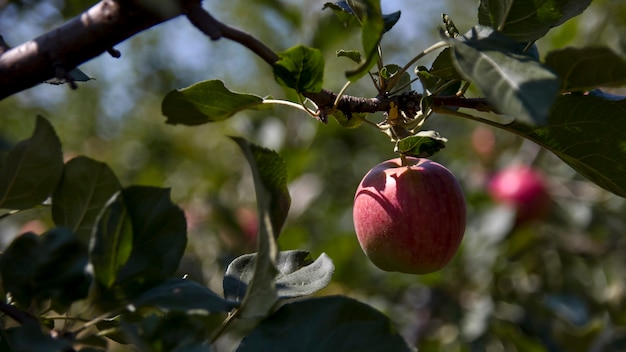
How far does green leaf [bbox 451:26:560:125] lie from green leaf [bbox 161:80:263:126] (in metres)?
0.25

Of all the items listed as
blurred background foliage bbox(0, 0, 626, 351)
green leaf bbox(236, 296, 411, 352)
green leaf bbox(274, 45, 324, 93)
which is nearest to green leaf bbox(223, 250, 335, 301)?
green leaf bbox(236, 296, 411, 352)

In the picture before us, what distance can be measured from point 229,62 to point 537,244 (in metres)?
1.78

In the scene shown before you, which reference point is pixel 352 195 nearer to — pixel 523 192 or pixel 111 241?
pixel 523 192

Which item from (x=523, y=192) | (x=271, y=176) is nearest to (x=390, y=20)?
(x=271, y=176)

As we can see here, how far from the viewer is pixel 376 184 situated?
0.84 metres

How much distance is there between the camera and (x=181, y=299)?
1.77 feet

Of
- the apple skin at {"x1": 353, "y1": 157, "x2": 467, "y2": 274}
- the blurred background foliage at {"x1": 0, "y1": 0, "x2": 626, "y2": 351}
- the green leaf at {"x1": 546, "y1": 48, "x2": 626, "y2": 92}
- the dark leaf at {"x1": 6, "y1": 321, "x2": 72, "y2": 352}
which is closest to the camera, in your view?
the dark leaf at {"x1": 6, "y1": 321, "x2": 72, "y2": 352}

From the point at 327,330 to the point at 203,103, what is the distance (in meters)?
0.29

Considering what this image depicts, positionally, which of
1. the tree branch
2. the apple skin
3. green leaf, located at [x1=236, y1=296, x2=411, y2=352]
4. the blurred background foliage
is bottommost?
the blurred background foliage

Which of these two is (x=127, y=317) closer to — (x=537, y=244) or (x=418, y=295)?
(x=418, y=295)

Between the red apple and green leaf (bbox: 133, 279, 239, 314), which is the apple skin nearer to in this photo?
green leaf (bbox: 133, 279, 239, 314)

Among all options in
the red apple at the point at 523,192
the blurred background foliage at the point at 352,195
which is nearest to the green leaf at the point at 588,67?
the blurred background foliage at the point at 352,195

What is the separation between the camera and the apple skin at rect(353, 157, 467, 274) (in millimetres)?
812

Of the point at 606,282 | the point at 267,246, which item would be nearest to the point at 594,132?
the point at 267,246
